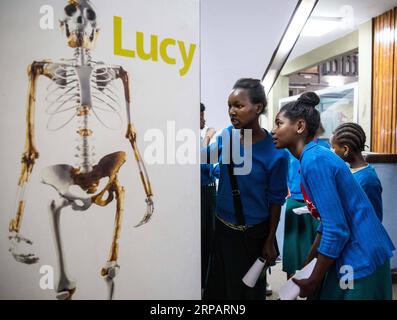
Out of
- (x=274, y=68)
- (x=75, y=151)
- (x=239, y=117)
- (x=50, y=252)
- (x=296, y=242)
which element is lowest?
(x=296, y=242)

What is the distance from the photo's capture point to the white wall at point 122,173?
82 cm

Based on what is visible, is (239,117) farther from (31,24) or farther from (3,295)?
(3,295)

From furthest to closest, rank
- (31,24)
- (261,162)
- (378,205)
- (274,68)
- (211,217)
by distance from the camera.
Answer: (211,217) < (274,68) < (378,205) < (261,162) < (31,24)

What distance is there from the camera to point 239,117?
1.35m

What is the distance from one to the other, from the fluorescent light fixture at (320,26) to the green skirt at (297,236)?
254cm

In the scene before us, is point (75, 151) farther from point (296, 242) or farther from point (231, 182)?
point (296, 242)

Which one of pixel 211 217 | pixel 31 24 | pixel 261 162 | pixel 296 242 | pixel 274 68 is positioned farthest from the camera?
pixel 296 242

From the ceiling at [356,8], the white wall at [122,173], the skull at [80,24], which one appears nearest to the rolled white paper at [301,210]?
the white wall at [122,173]

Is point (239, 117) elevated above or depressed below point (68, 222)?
above

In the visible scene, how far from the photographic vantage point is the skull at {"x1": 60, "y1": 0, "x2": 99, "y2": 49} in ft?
2.79

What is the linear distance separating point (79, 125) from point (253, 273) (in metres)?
0.84
